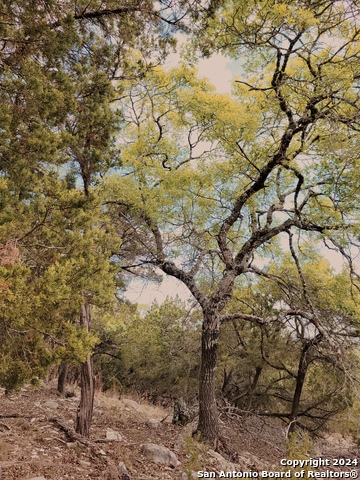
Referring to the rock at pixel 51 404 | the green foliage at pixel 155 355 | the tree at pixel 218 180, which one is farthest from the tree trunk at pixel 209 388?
the green foliage at pixel 155 355

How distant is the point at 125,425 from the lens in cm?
832

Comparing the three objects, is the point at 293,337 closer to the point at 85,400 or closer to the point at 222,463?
the point at 222,463

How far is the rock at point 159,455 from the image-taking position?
5605mm

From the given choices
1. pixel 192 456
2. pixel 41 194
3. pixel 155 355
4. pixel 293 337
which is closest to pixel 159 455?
pixel 192 456

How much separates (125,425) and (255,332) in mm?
4560

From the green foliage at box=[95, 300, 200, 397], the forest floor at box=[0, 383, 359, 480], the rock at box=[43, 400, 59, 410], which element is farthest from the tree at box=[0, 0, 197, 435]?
the green foliage at box=[95, 300, 200, 397]

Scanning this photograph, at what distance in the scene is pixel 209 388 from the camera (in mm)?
7305

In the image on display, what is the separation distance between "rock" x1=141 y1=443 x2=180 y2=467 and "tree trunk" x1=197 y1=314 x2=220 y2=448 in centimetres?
117

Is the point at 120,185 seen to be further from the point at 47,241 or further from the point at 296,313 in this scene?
the point at 296,313

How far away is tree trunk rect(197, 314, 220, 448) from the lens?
699cm

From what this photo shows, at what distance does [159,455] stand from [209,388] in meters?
1.89

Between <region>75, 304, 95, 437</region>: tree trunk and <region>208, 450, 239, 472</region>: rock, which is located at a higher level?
<region>75, 304, 95, 437</region>: tree trunk

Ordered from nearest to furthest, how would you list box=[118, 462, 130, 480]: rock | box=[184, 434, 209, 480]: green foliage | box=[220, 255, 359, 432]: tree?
box=[184, 434, 209, 480]: green foliage → box=[118, 462, 130, 480]: rock → box=[220, 255, 359, 432]: tree

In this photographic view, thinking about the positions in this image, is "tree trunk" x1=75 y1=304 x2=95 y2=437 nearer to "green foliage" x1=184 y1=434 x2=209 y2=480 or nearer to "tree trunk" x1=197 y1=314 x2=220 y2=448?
"tree trunk" x1=197 y1=314 x2=220 y2=448
